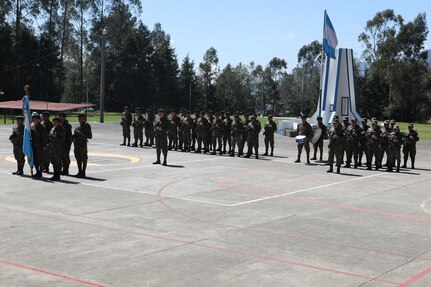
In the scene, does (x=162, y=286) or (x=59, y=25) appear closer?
(x=162, y=286)

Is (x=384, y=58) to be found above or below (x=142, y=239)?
above

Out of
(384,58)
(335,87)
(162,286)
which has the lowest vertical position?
(162,286)

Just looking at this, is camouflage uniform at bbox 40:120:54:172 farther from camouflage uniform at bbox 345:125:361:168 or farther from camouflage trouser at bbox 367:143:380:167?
camouflage trouser at bbox 367:143:380:167

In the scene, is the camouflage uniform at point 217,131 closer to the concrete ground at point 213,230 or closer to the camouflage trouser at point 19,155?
the concrete ground at point 213,230

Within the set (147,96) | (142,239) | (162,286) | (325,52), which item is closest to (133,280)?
(162,286)

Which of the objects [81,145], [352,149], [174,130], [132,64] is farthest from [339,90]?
[132,64]

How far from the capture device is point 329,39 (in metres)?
35.3

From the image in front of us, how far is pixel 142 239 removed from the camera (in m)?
9.30

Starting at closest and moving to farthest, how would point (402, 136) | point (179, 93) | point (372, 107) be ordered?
point (402, 136), point (372, 107), point (179, 93)

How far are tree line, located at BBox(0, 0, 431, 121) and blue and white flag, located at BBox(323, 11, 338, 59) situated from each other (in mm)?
44777

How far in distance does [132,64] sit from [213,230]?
82.3 meters

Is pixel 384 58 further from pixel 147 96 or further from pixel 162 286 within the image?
pixel 162 286

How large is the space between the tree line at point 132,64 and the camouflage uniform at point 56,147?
59.3m

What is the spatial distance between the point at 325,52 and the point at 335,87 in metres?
4.09
